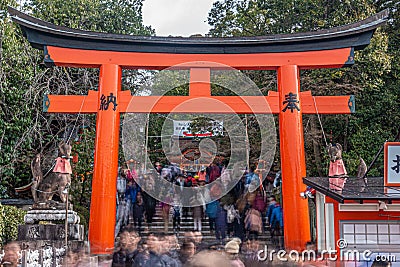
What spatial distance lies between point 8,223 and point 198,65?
6.14 meters

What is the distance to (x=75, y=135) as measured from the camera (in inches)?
699

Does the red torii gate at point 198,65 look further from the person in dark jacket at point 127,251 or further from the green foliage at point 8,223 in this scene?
the person in dark jacket at point 127,251

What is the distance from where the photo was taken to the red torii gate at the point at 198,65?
10.7m

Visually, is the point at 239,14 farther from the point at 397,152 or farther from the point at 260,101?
the point at 397,152

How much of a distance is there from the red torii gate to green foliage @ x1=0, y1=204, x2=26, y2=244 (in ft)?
7.99

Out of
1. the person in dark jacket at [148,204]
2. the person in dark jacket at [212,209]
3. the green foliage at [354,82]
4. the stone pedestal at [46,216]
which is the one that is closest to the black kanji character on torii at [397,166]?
the person in dark jacket at [212,209]

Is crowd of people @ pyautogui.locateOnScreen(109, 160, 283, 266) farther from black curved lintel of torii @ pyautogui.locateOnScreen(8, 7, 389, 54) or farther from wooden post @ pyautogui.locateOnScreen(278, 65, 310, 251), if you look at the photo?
black curved lintel of torii @ pyautogui.locateOnScreen(8, 7, 389, 54)

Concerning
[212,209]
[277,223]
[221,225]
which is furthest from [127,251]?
[277,223]

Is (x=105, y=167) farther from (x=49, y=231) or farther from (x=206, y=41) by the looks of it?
(x=206, y=41)

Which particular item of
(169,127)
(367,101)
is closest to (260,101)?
(367,101)

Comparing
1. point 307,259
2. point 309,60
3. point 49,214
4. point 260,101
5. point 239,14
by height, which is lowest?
point 307,259

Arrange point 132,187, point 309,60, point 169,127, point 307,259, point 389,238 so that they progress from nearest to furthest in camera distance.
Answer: point 389,238
point 307,259
point 309,60
point 132,187
point 169,127

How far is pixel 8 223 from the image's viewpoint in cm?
1145

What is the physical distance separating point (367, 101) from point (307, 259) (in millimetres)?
9266
